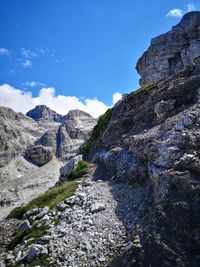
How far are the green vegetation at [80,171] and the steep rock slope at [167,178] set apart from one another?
2.43m

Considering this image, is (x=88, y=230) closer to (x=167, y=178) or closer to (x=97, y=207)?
(x=97, y=207)

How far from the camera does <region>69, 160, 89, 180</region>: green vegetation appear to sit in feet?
108

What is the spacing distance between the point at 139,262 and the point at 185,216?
314 cm

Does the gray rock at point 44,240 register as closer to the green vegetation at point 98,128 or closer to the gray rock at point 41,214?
the gray rock at point 41,214

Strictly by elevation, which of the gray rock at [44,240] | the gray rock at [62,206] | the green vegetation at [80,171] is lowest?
the gray rock at [44,240]

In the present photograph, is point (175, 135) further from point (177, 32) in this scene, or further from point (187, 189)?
point (177, 32)

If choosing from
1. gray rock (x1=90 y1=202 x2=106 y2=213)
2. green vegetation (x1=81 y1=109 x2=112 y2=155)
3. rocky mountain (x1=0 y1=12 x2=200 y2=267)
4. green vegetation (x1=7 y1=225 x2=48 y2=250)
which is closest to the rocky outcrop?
rocky mountain (x1=0 y1=12 x2=200 y2=267)

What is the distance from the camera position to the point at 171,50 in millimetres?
91750

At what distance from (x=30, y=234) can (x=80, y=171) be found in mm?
13523

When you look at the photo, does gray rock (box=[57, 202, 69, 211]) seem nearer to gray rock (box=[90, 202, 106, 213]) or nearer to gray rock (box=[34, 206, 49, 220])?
gray rock (box=[34, 206, 49, 220])

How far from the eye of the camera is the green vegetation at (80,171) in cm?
3303

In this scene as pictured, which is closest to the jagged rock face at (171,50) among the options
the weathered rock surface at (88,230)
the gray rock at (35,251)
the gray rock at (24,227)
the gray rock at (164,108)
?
the gray rock at (164,108)

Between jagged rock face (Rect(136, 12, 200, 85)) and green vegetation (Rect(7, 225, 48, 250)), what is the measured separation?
245ft

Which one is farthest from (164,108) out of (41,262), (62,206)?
(41,262)
